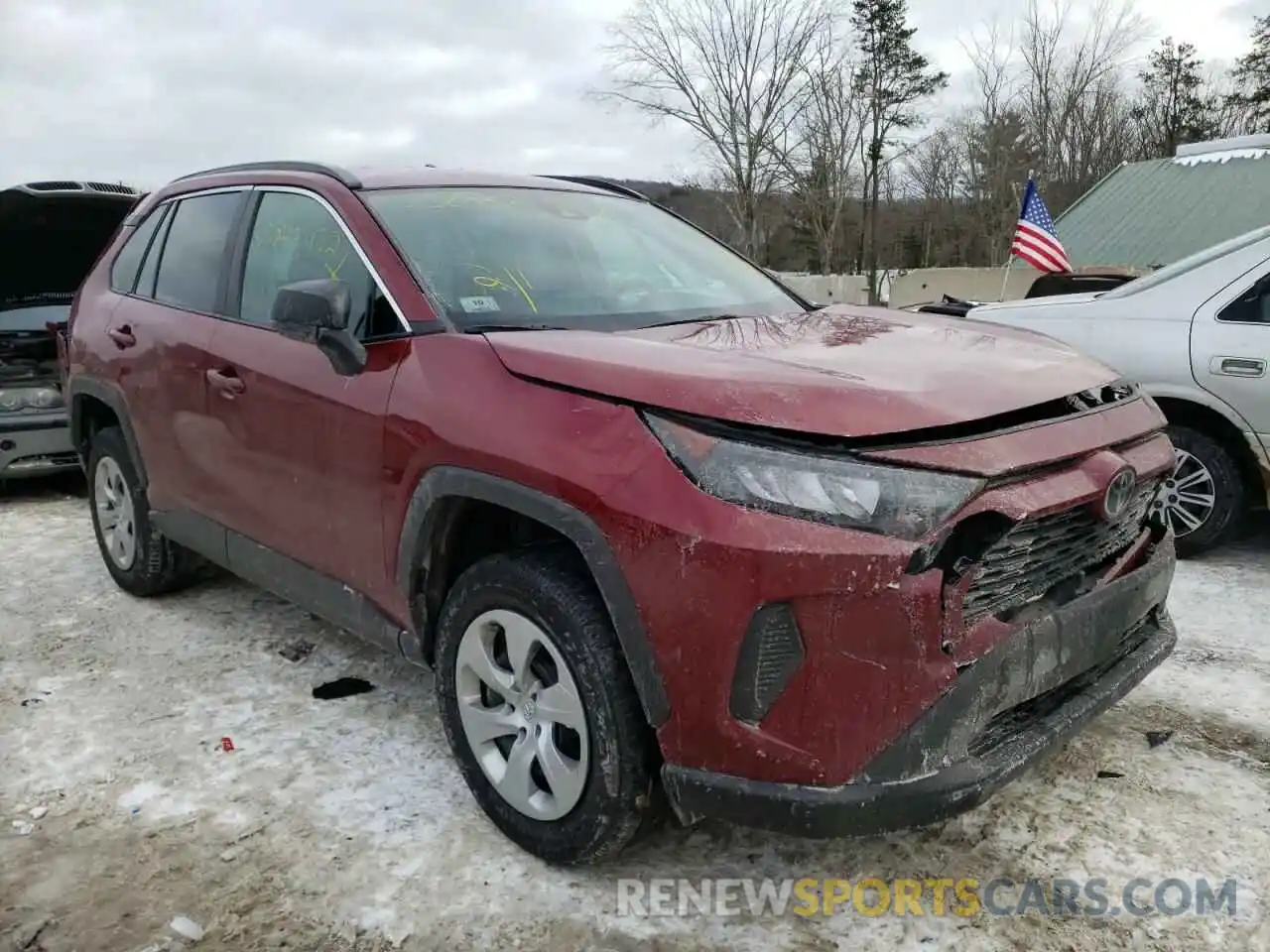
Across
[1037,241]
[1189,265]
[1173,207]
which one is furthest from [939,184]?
[1189,265]

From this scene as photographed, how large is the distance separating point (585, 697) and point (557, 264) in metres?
1.46

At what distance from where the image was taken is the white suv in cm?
436

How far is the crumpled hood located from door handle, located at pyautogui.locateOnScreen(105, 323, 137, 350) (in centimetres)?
223

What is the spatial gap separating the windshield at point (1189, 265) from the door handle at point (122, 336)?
4486 millimetres

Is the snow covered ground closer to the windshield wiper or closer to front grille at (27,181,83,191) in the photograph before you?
the windshield wiper

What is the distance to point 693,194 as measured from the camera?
34.6 metres

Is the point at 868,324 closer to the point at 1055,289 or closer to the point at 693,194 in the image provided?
the point at 1055,289

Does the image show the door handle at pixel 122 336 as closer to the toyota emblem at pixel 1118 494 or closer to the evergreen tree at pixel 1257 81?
the toyota emblem at pixel 1118 494

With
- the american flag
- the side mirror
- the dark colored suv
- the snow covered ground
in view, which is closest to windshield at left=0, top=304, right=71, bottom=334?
the dark colored suv

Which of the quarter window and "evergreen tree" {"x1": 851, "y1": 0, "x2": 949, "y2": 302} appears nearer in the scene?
the quarter window

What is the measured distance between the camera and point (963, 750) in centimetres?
200

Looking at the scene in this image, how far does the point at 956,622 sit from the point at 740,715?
18.3 inches

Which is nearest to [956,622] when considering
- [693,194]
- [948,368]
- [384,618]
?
[948,368]

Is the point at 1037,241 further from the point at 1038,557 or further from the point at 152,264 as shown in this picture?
the point at 1038,557
